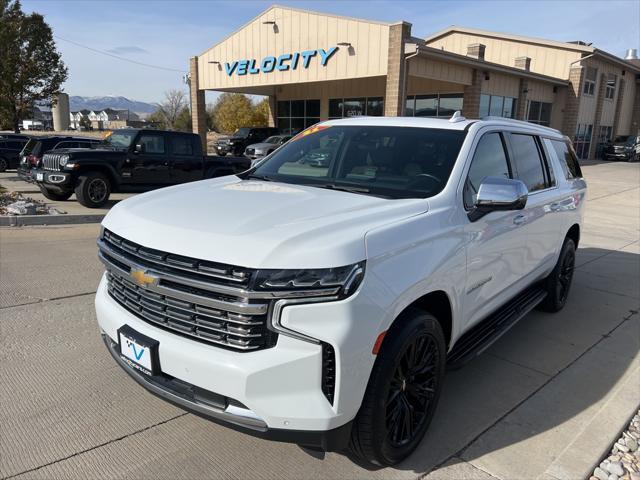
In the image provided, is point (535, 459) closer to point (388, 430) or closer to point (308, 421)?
point (388, 430)

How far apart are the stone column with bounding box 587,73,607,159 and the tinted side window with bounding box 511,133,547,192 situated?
1358 inches

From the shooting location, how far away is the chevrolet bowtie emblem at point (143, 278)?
8.02 feet

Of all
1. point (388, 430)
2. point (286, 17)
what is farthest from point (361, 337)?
point (286, 17)

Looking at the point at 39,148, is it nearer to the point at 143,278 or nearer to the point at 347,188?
the point at 347,188

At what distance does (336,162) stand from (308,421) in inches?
82.6

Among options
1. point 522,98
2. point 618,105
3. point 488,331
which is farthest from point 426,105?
point 488,331

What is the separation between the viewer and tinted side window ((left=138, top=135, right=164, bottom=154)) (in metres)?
11.9

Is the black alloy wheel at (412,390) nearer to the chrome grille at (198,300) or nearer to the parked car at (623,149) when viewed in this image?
the chrome grille at (198,300)

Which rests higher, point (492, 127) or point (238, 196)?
point (492, 127)

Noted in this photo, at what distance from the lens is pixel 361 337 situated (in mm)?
2232

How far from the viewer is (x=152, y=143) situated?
11953mm

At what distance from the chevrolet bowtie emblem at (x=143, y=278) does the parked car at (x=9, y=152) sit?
69.1 feet

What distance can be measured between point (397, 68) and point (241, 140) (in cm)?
1124

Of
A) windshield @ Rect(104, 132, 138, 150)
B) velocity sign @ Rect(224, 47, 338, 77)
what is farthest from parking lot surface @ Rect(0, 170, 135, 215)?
velocity sign @ Rect(224, 47, 338, 77)
